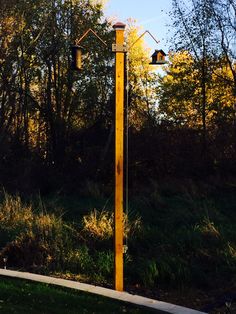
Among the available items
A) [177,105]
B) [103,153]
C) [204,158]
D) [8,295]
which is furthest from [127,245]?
[177,105]

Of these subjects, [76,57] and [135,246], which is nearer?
[76,57]

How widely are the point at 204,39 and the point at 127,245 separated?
15.2 metres

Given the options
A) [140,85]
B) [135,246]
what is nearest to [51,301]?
[135,246]

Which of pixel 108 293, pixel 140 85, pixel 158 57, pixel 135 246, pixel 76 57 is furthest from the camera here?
pixel 140 85

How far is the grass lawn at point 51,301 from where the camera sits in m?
6.25

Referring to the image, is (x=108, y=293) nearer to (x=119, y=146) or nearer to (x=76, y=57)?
(x=119, y=146)

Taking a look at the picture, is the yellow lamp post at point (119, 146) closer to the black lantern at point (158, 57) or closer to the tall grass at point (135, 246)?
the black lantern at point (158, 57)

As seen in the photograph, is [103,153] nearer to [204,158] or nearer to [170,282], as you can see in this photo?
[204,158]

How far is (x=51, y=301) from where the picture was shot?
662 centimetres

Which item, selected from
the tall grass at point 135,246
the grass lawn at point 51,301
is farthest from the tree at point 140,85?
the grass lawn at point 51,301

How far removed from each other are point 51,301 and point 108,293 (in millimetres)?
824

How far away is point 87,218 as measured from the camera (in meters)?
11.1

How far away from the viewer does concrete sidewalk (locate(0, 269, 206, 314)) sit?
249 inches

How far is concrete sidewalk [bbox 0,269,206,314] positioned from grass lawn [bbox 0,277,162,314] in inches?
4.6
